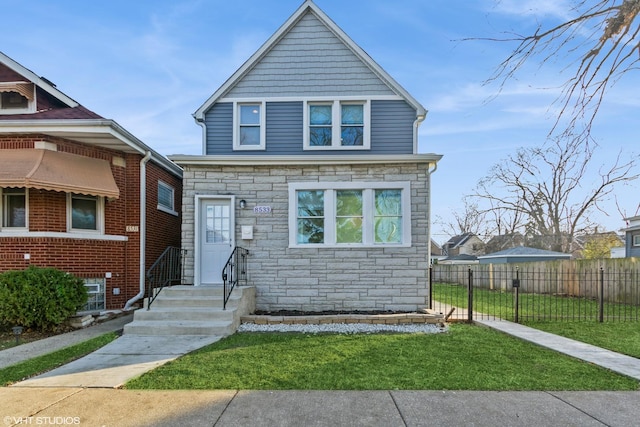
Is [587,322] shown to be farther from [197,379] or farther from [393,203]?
[197,379]

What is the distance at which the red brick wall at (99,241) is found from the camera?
8.45 m

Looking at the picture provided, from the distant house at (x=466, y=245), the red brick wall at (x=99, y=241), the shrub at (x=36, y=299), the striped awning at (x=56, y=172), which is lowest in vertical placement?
the distant house at (x=466, y=245)

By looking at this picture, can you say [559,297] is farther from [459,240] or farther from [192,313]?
[459,240]

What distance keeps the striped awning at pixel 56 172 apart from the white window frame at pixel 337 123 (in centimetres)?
498

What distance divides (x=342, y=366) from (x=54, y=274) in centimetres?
603

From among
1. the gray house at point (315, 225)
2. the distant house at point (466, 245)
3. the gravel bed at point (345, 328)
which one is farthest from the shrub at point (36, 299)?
the distant house at point (466, 245)

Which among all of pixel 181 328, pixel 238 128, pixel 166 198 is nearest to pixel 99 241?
pixel 166 198

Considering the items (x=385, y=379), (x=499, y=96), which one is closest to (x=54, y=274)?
(x=385, y=379)

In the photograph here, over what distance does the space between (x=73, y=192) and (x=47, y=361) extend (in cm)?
413

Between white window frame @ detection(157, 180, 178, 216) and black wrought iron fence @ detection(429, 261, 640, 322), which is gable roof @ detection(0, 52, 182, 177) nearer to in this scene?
white window frame @ detection(157, 180, 178, 216)

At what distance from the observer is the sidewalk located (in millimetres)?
3521

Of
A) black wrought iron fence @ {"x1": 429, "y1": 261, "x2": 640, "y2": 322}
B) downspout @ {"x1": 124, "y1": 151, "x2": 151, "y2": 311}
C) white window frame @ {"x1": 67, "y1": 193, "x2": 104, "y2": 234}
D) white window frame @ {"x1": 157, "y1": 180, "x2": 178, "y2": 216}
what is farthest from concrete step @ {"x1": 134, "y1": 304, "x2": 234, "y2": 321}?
black wrought iron fence @ {"x1": 429, "y1": 261, "x2": 640, "y2": 322}

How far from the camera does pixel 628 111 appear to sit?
6.29m

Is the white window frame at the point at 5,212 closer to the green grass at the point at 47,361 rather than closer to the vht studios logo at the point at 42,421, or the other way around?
the green grass at the point at 47,361
